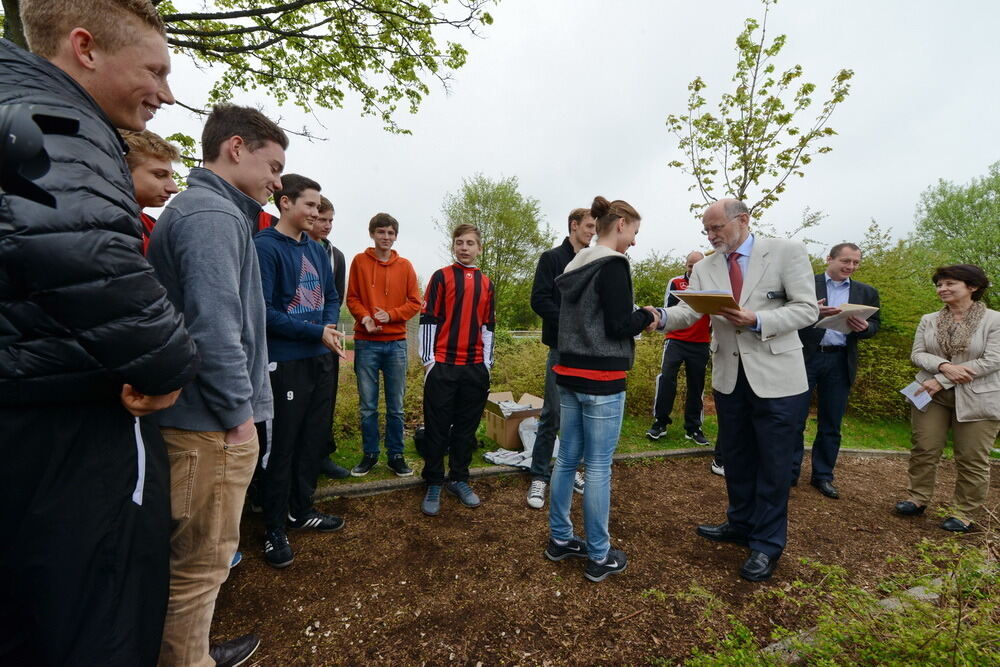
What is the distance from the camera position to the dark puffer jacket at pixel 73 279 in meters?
0.92

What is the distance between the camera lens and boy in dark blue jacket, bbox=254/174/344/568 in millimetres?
2801

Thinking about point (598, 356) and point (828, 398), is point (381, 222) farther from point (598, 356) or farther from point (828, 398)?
point (828, 398)

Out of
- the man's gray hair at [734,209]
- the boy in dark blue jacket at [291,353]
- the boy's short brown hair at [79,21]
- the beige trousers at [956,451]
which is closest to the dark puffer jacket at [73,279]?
the boy's short brown hair at [79,21]

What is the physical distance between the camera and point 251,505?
11.3 ft

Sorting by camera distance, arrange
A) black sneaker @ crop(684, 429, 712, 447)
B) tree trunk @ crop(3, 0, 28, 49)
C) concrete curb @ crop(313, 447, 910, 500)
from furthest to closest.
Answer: black sneaker @ crop(684, 429, 712, 447) → tree trunk @ crop(3, 0, 28, 49) → concrete curb @ crop(313, 447, 910, 500)

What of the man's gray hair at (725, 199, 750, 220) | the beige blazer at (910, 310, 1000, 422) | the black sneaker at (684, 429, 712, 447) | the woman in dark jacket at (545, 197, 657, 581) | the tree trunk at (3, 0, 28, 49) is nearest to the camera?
the woman in dark jacket at (545, 197, 657, 581)

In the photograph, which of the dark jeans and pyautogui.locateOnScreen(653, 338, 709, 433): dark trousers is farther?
pyautogui.locateOnScreen(653, 338, 709, 433): dark trousers

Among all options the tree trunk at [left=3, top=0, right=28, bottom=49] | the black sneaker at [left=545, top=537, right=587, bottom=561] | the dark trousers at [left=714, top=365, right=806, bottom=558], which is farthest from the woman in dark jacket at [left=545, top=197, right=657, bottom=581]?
the tree trunk at [left=3, top=0, right=28, bottom=49]

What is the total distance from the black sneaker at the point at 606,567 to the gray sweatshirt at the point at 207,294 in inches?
89.4

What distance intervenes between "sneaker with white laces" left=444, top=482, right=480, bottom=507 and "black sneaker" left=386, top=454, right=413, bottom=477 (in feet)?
1.51

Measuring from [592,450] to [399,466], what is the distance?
2.21 meters

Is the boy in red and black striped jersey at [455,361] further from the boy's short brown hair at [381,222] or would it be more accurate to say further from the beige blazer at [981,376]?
the beige blazer at [981,376]

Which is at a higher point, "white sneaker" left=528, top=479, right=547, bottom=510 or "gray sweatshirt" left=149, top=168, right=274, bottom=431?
"gray sweatshirt" left=149, top=168, right=274, bottom=431

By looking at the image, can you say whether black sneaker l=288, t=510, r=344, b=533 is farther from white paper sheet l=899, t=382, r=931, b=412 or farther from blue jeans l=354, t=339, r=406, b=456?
white paper sheet l=899, t=382, r=931, b=412
